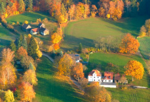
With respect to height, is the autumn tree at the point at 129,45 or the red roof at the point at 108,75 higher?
the autumn tree at the point at 129,45

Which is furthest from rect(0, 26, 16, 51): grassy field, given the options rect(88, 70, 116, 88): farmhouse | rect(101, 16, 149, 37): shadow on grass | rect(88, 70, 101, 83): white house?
rect(101, 16, 149, 37): shadow on grass

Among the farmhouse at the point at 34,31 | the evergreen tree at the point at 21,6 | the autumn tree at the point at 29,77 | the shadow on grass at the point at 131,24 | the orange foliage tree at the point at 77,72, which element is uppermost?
the evergreen tree at the point at 21,6

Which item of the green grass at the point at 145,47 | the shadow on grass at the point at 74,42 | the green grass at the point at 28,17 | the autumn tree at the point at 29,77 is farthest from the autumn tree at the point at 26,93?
the green grass at the point at 28,17

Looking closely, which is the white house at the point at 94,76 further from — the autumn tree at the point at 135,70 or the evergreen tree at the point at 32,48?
the evergreen tree at the point at 32,48

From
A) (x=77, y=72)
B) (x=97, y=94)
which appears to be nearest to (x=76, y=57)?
(x=77, y=72)

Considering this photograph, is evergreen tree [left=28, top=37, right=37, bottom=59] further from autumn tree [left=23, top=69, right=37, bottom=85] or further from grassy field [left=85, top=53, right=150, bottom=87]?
grassy field [left=85, top=53, right=150, bottom=87]

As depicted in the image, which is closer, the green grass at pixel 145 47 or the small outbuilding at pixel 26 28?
the green grass at pixel 145 47

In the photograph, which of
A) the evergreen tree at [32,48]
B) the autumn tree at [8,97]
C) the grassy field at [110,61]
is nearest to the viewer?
the autumn tree at [8,97]
